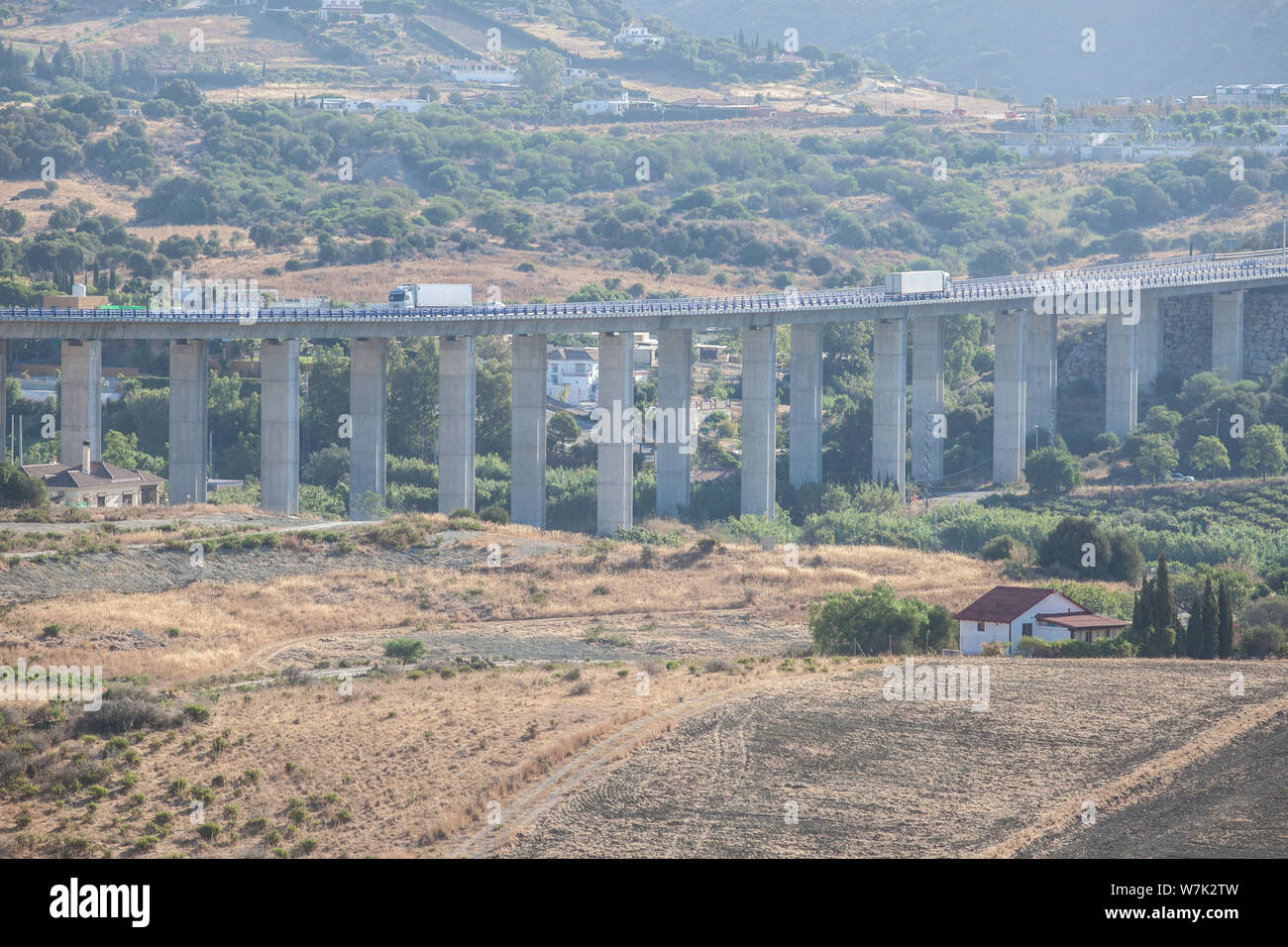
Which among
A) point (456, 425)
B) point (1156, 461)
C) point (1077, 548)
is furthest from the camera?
point (1156, 461)

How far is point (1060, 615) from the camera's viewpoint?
53.1m

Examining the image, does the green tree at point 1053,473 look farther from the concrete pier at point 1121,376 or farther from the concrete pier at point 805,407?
the concrete pier at point 1121,376

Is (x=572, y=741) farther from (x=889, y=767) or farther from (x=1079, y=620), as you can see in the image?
(x=1079, y=620)

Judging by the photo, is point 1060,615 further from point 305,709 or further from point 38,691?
point 38,691

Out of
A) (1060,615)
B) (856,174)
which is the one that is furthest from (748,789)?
(856,174)

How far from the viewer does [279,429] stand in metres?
78.4

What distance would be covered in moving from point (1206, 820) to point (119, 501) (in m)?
54.2

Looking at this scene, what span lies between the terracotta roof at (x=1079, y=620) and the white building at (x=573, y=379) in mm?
56048

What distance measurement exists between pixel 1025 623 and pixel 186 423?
3997 cm

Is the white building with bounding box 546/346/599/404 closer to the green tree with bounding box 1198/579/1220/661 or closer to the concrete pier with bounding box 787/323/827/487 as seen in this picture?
the concrete pier with bounding box 787/323/827/487

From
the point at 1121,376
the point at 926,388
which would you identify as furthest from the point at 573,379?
the point at 1121,376

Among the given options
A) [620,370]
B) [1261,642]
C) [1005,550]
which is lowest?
[1261,642]

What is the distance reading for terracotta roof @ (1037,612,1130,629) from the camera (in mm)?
52062

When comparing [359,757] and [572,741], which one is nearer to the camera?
[572,741]
